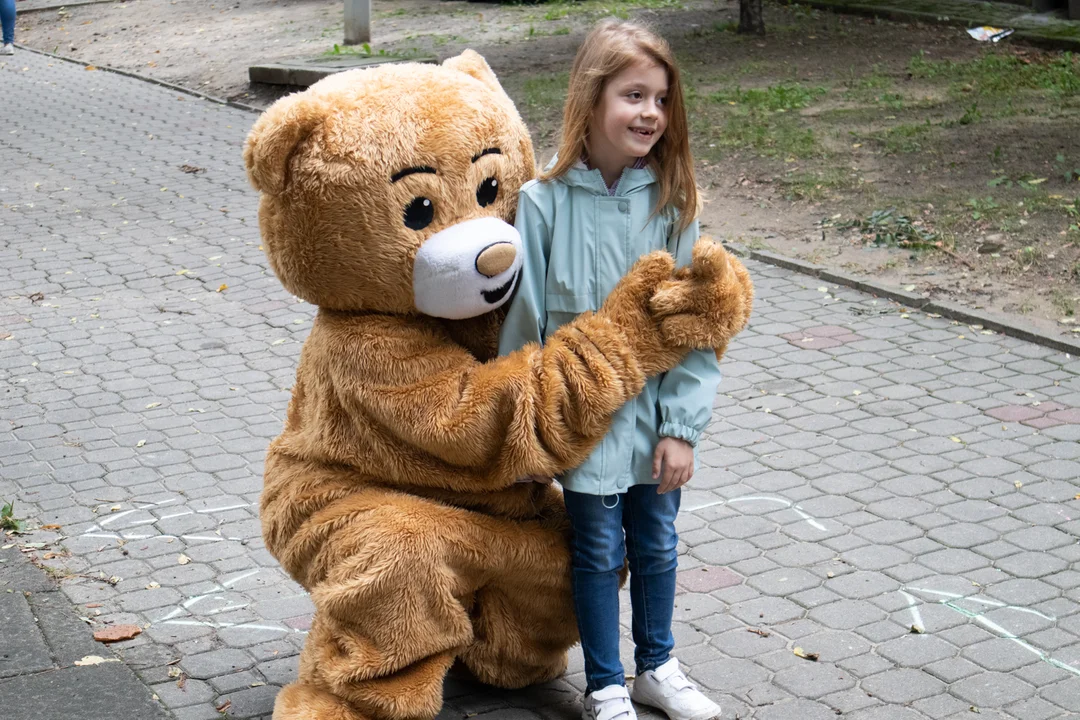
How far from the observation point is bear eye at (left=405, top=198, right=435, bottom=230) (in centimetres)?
318

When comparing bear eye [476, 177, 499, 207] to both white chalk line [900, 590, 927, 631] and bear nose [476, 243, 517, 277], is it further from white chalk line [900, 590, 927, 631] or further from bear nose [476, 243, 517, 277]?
white chalk line [900, 590, 927, 631]

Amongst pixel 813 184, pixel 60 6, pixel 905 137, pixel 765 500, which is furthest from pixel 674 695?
pixel 60 6

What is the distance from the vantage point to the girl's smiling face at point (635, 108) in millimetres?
3207

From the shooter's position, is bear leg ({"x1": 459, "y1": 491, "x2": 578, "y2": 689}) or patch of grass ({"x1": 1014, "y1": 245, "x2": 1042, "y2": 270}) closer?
bear leg ({"x1": 459, "y1": 491, "x2": 578, "y2": 689})

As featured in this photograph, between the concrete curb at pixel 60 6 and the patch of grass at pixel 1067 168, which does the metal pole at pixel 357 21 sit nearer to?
the patch of grass at pixel 1067 168

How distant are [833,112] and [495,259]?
9266 mm

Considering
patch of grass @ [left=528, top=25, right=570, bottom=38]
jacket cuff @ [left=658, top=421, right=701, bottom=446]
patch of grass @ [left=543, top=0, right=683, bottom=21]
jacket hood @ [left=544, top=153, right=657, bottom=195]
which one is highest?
jacket hood @ [left=544, top=153, right=657, bottom=195]

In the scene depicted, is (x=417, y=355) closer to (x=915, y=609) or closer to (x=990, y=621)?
(x=915, y=609)

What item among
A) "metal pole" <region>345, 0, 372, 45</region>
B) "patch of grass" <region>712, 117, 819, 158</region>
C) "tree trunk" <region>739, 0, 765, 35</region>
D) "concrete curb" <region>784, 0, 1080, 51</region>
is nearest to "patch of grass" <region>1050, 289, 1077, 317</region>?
"patch of grass" <region>712, 117, 819, 158</region>

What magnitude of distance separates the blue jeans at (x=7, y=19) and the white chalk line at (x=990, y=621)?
1782 cm

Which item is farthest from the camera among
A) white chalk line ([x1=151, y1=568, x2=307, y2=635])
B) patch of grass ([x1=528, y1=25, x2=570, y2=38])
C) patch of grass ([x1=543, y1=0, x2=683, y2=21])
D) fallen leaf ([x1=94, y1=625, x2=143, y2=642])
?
patch of grass ([x1=543, y1=0, x2=683, y2=21])

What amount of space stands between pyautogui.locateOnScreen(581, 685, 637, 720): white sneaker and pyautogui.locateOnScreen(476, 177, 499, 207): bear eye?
129cm

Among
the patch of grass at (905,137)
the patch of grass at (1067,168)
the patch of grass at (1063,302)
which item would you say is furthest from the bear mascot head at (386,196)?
the patch of grass at (905,137)

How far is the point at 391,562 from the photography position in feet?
10.5
